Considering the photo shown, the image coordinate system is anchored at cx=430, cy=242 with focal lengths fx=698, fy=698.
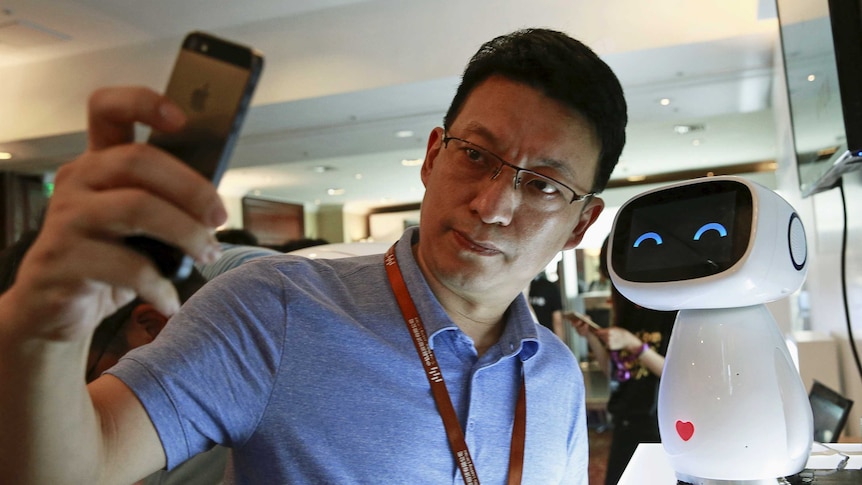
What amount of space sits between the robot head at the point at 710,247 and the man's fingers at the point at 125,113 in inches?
27.2

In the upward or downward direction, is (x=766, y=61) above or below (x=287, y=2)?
below

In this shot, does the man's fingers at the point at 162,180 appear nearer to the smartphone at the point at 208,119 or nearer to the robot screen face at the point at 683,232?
the smartphone at the point at 208,119

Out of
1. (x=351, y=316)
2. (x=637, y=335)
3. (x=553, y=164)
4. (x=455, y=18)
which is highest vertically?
(x=455, y=18)

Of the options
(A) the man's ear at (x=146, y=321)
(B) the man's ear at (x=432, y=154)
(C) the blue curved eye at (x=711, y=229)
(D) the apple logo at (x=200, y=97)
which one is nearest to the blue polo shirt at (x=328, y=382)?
(B) the man's ear at (x=432, y=154)

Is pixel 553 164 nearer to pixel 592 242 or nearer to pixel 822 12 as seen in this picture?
pixel 822 12

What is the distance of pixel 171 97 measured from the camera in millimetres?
436

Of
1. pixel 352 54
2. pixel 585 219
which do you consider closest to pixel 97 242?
pixel 585 219

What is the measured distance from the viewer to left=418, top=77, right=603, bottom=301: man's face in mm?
962

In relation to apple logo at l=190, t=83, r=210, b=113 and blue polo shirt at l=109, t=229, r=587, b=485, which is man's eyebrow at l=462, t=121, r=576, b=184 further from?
apple logo at l=190, t=83, r=210, b=113

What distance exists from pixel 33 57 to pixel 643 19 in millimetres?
4259

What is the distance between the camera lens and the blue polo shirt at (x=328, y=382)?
2.50 ft

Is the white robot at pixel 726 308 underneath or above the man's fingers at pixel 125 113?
underneath

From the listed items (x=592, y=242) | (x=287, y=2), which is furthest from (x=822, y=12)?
(x=592, y=242)

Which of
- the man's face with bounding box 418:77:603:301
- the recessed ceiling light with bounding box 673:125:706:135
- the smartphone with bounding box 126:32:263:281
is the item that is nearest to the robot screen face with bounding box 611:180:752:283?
the man's face with bounding box 418:77:603:301
